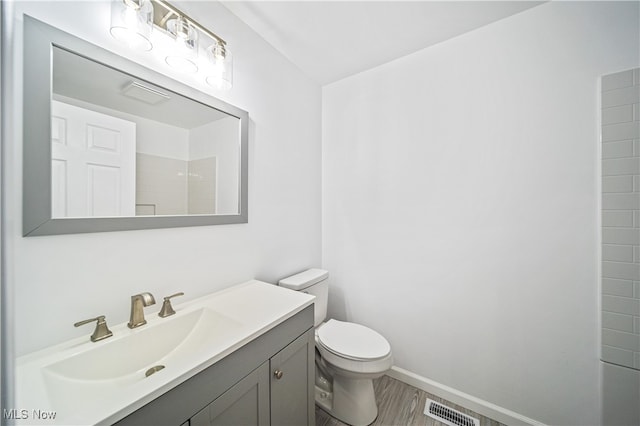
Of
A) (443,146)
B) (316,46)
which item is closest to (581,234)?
(443,146)

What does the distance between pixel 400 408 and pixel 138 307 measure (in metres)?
1.62

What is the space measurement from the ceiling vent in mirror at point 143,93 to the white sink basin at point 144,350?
3.03ft

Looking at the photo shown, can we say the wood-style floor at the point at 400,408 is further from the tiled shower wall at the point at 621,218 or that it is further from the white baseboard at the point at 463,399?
the tiled shower wall at the point at 621,218

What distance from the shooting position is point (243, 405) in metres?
0.81

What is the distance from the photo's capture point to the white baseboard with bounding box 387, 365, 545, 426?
1312 millimetres

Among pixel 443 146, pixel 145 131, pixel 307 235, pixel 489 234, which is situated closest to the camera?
pixel 145 131

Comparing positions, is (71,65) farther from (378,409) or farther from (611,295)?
(611,295)

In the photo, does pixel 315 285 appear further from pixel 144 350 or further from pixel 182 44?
pixel 182 44

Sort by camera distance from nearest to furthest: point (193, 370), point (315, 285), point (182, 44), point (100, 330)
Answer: point (193, 370) < point (100, 330) < point (182, 44) < point (315, 285)

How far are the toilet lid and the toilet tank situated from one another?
10 cm

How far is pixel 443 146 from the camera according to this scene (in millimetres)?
1516

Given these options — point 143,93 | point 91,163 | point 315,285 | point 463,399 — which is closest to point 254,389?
point 315,285

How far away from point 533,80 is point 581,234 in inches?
34.3

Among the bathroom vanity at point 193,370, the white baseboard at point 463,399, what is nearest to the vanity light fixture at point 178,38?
the bathroom vanity at point 193,370
